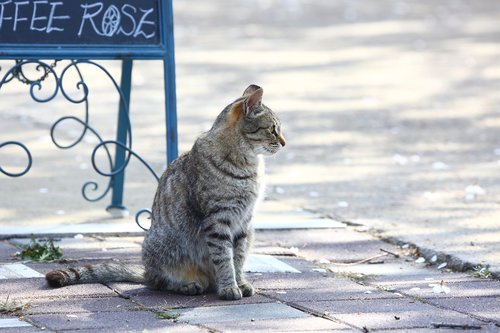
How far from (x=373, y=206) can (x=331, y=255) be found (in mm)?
1243

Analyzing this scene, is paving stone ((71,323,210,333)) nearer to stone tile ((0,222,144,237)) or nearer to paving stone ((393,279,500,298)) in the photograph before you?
paving stone ((393,279,500,298))

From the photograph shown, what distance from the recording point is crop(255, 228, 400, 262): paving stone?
6.12 m

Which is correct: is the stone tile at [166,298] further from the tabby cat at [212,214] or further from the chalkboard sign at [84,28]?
the chalkboard sign at [84,28]

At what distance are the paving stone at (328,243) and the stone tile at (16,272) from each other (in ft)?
4.84

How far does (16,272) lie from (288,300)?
1476mm

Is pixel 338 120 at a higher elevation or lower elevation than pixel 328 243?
higher

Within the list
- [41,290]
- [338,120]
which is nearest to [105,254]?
[41,290]

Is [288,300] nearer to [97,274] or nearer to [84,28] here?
[97,274]

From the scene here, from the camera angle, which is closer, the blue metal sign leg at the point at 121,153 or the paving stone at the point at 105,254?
the paving stone at the point at 105,254


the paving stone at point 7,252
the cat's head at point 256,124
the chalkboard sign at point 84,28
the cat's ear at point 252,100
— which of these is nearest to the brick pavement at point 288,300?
the paving stone at point 7,252

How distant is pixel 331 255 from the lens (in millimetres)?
6113

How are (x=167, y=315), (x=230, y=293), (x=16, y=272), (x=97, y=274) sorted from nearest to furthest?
(x=167, y=315), (x=230, y=293), (x=97, y=274), (x=16, y=272)

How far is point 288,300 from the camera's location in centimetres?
494

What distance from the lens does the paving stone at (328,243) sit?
612cm
